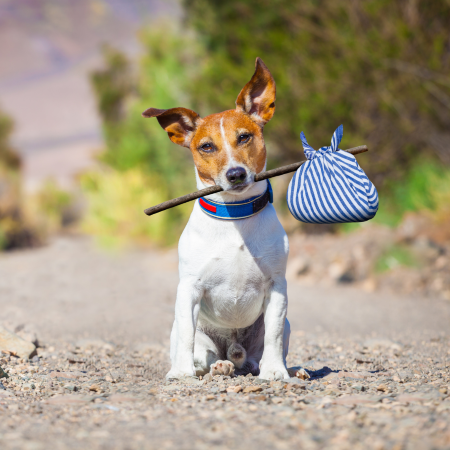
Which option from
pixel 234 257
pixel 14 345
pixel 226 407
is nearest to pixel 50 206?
pixel 14 345

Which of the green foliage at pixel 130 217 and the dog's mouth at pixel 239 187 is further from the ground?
the green foliage at pixel 130 217

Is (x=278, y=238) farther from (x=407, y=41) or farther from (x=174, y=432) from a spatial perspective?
(x=407, y=41)

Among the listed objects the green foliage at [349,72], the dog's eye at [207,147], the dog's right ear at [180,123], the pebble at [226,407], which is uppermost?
the green foliage at [349,72]

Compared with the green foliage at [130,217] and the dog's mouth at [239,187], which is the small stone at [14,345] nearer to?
the dog's mouth at [239,187]

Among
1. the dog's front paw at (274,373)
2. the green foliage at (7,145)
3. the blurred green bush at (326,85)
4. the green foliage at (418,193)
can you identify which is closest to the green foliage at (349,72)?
the blurred green bush at (326,85)

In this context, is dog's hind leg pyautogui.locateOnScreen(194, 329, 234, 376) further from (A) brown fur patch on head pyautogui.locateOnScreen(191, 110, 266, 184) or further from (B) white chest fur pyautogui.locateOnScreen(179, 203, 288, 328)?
(A) brown fur patch on head pyautogui.locateOnScreen(191, 110, 266, 184)

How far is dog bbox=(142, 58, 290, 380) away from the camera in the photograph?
329 cm

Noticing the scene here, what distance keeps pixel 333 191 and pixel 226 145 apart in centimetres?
71

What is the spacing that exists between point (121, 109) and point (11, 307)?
1518 centimetres

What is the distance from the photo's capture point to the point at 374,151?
36.3ft

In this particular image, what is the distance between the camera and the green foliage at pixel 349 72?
9867 mm

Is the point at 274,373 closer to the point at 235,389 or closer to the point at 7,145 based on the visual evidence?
the point at 235,389

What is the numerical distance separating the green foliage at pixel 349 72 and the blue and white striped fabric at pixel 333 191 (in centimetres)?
690

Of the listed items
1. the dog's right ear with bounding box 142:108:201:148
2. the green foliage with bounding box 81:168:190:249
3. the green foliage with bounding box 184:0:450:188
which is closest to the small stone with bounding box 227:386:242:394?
the dog's right ear with bounding box 142:108:201:148
